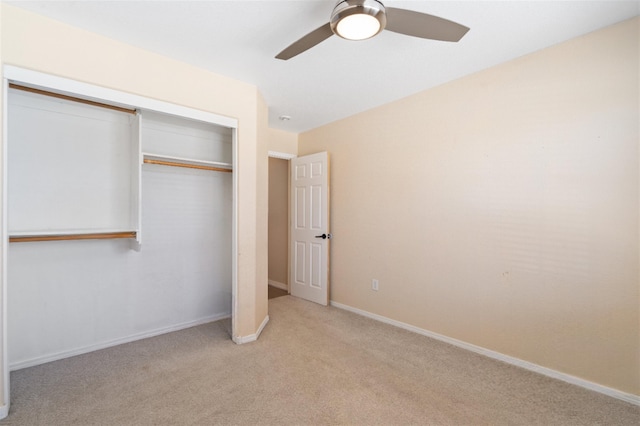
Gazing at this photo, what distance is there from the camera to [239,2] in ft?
6.16

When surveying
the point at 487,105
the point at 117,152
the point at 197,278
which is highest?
the point at 487,105

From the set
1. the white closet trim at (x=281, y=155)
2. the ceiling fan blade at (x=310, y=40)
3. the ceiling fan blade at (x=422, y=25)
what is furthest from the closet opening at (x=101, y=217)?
the ceiling fan blade at (x=422, y=25)

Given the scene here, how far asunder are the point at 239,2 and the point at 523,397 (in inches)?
125

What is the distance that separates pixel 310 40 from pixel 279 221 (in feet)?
11.9

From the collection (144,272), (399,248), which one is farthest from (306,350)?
(144,272)

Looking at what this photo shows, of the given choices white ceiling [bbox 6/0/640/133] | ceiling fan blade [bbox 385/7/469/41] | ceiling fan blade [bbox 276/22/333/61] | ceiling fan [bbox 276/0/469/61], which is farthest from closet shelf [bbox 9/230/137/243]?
ceiling fan blade [bbox 385/7/469/41]

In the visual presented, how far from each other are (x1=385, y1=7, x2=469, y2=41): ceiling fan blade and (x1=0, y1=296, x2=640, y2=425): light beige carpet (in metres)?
2.26

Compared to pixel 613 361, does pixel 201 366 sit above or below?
below

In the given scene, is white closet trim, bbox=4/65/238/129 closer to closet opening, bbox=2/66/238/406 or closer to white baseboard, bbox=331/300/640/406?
closet opening, bbox=2/66/238/406

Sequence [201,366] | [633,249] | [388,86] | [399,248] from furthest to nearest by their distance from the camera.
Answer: [399,248] → [388,86] → [201,366] → [633,249]

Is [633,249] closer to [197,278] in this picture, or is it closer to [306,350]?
[306,350]

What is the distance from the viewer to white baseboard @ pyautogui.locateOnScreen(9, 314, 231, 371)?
2.48 m

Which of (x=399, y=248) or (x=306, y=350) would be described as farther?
(x=399, y=248)

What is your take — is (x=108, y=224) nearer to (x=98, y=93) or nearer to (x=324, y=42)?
(x=98, y=93)
